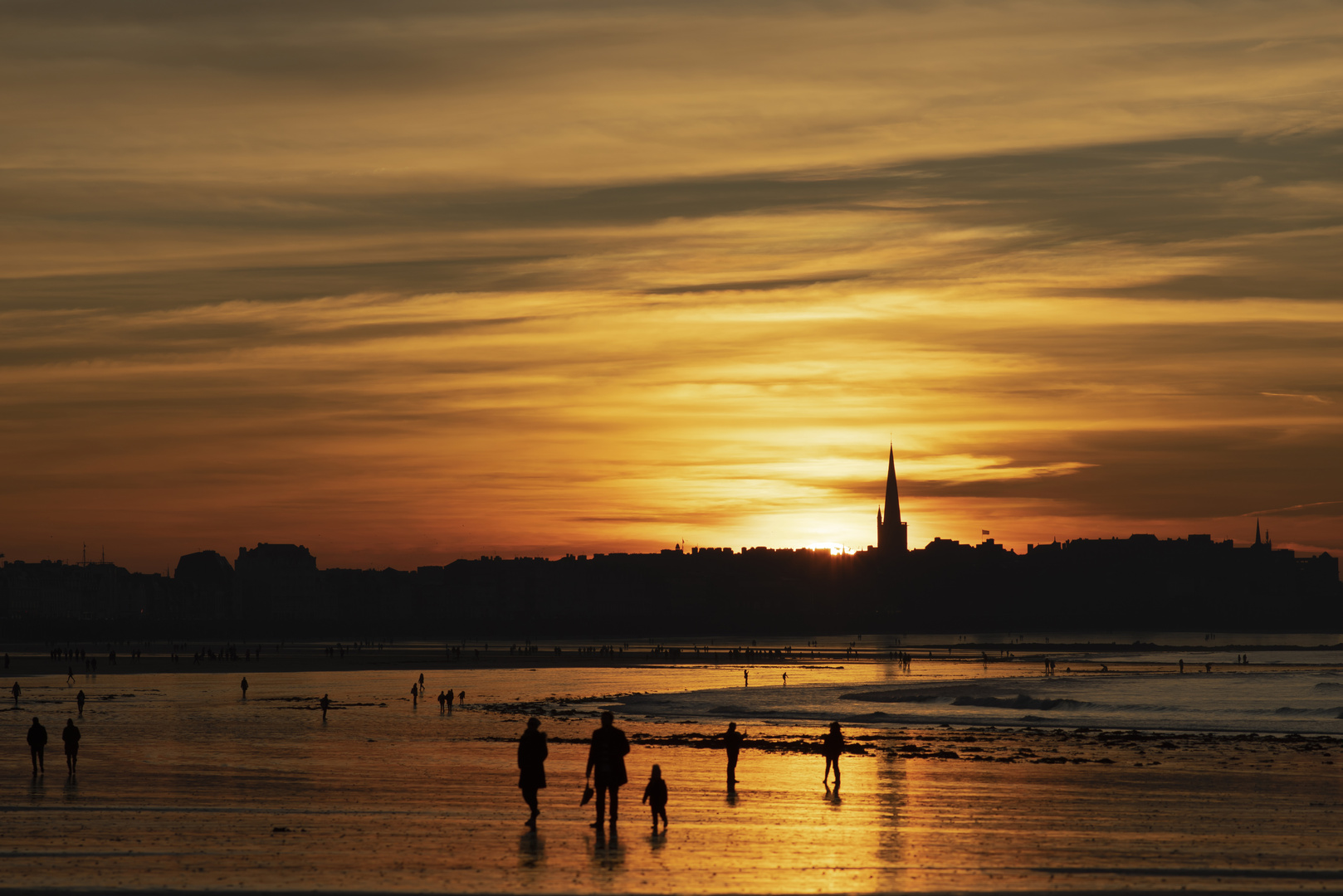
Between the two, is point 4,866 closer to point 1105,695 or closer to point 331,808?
point 331,808

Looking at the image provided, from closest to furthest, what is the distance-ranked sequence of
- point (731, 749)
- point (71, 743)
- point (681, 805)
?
point (681, 805) → point (731, 749) → point (71, 743)

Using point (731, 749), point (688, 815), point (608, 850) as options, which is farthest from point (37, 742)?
point (608, 850)

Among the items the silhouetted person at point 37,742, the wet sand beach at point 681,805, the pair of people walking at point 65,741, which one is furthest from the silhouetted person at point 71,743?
the wet sand beach at point 681,805

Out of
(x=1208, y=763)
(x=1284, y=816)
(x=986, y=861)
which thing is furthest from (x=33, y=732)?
(x=1208, y=763)

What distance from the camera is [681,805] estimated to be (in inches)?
1064

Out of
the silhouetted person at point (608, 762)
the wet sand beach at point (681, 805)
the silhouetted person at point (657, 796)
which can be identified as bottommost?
the wet sand beach at point (681, 805)

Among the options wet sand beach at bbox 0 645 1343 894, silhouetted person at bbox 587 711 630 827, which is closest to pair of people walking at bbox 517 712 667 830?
silhouetted person at bbox 587 711 630 827

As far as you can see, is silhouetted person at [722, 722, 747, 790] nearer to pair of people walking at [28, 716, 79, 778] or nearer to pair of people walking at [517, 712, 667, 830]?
pair of people walking at [517, 712, 667, 830]

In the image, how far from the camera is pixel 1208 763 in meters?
39.8

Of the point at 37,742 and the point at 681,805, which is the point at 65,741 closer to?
the point at 37,742

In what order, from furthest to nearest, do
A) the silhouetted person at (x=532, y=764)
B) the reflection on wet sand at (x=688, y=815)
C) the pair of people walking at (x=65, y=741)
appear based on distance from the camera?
the pair of people walking at (x=65, y=741) < the silhouetted person at (x=532, y=764) < the reflection on wet sand at (x=688, y=815)

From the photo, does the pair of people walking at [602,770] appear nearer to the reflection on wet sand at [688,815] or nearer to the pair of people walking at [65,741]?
the reflection on wet sand at [688,815]

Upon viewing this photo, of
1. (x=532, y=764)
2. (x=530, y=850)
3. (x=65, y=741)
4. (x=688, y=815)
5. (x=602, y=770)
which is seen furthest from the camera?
(x=65, y=741)

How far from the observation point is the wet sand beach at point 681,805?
59.1 feet
